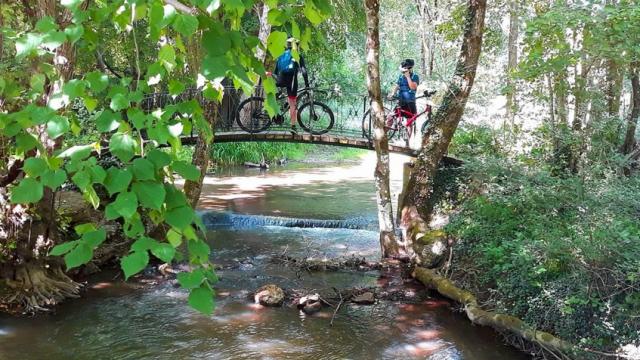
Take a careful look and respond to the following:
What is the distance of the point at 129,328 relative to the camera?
5.92 m

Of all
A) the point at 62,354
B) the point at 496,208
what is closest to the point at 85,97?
the point at 62,354

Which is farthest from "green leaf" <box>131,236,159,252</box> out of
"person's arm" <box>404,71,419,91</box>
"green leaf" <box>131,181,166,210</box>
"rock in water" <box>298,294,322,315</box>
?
"person's arm" <box>404,71,419,91</box>

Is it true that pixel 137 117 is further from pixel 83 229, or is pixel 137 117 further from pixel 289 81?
pixel 289 81

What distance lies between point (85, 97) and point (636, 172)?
7806 millimetres

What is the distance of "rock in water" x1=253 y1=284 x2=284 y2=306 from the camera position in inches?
260

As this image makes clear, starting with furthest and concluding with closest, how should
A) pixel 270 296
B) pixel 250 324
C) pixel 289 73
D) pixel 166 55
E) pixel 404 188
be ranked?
pixel 289 73
pixel 404 188
pixel 270 296
pixel 250 324
pixel 166 55

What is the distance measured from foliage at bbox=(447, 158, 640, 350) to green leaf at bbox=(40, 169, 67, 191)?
14.9 ft

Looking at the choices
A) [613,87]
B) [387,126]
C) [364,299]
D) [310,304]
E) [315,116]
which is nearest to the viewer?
[310,304]

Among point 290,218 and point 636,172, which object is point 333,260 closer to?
point 290,218

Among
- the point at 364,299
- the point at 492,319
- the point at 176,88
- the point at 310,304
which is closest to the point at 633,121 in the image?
the point at 492,319

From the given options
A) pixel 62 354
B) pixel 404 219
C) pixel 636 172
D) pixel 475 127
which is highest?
pixel 475 127

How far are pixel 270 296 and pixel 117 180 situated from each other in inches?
222

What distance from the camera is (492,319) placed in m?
5.68

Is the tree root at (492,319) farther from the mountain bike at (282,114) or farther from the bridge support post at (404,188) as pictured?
the mountain bike at (282,114)
